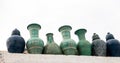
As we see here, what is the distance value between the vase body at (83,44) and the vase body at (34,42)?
766mm

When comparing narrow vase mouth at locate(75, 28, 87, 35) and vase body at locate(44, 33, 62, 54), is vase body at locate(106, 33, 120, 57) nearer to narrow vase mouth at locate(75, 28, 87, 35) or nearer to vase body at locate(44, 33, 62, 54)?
narrow vase mouth at locate(75, 28, 87, 35)

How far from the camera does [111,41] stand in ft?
22.7

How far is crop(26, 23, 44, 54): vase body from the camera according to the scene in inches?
246

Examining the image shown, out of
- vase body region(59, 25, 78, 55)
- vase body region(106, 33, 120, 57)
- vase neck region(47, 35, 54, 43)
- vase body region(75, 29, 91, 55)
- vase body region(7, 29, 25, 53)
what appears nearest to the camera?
vase body region(7, 29, 25, 53)

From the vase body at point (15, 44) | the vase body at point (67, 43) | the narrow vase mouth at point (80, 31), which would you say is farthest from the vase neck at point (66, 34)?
the vase body at point (15, 44)

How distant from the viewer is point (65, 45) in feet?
21.3

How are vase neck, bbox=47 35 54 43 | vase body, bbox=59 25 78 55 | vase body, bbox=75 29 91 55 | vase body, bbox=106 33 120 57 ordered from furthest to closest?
vase body, bbox=106 33 120 57
vase neck, bbox=47 35 54 43
vase body, bbox=75 29 91 55
vase body, bbox=59 25 78 55

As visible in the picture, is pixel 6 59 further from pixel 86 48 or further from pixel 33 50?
pixel 86 48

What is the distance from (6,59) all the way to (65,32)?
1509 millimetres

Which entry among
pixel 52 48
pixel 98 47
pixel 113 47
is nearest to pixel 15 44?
pixel 52 48

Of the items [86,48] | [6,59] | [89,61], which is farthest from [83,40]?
[6,59]

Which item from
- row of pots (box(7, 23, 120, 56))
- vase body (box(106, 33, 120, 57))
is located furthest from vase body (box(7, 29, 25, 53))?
vase body (box(106, 33, 120, 57))

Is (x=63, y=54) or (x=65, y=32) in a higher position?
(x=65, y=32)

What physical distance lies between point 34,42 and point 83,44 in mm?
974
